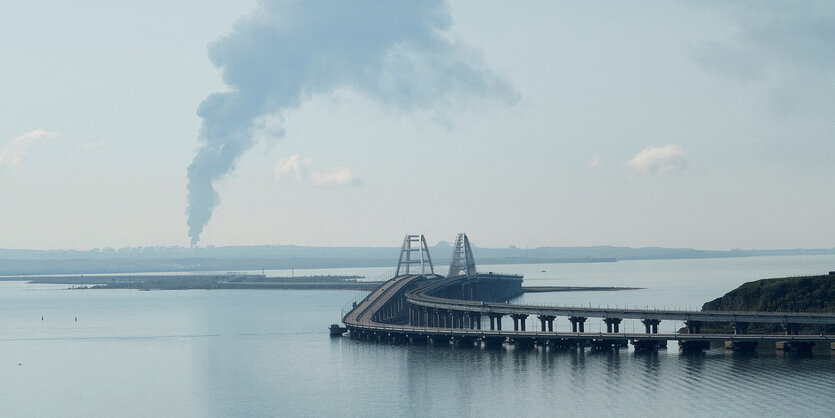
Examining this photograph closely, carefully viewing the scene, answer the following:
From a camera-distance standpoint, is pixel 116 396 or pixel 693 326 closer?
pixel 116 396

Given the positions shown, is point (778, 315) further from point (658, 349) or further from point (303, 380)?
point (303, 380)

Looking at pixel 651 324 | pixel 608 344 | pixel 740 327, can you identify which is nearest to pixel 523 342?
pixel 608 344

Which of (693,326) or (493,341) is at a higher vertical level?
Answer: (693,326)

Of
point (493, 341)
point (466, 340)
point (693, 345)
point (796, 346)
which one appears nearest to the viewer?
point (796, 346)

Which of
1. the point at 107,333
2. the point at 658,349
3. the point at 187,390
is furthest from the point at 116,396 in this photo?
the point at 107,333

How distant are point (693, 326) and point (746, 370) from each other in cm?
2219

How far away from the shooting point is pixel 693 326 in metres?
114

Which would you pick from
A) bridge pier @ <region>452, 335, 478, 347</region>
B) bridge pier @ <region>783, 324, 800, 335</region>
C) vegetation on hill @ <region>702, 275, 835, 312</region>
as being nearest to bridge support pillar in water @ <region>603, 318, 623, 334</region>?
bridge pier @ <region>452, 335, 478, 347</region>

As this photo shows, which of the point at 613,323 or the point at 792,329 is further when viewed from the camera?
the point at 613,323

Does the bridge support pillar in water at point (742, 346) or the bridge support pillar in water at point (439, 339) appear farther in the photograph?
the bridge support pillar in water at point (439, 339)

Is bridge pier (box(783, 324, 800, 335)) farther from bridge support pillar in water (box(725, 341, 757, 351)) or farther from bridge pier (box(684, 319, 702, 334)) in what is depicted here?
bridge pier (box(684, 319, 702, 334))

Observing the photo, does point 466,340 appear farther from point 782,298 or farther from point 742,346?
point 782,298

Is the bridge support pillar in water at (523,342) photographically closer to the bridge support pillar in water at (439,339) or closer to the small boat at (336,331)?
the bridge support pillar in water at (439,339)

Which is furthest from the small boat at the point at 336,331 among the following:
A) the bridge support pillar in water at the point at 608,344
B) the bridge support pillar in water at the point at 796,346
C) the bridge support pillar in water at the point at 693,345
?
the bridge support pillar in water at the point at 796,346
